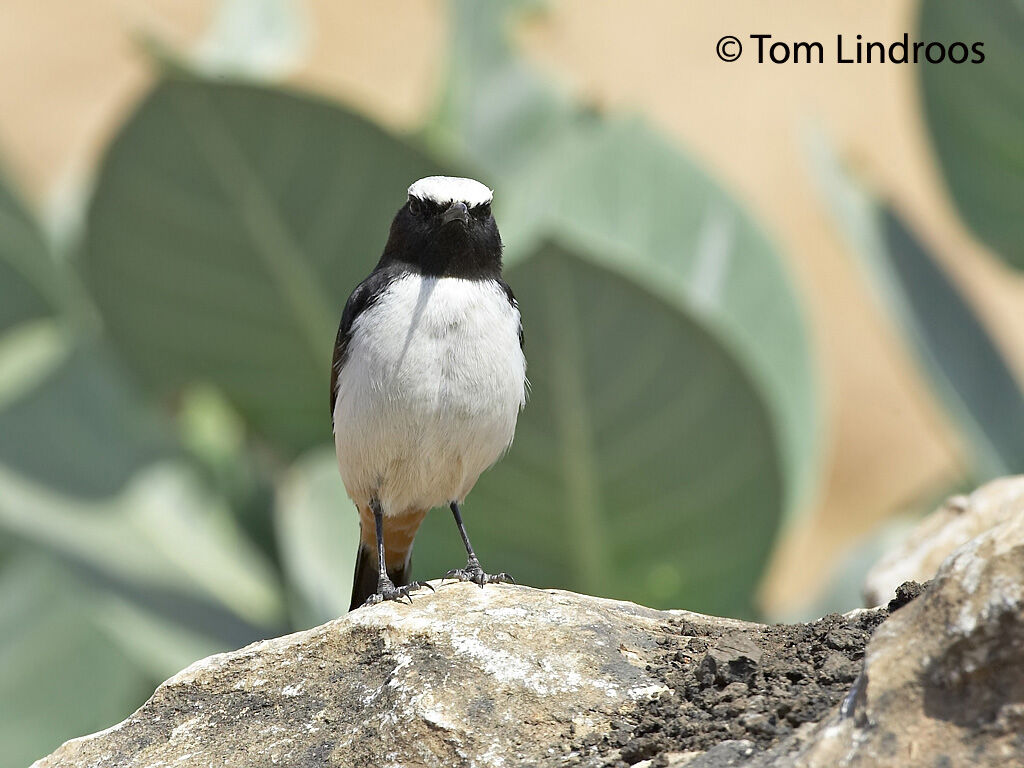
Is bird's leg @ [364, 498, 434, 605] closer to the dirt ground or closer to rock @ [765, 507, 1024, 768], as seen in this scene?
the dirt ground

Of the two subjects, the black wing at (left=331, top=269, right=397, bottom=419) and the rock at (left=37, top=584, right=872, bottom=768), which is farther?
the black wing at (left=331, top=269, right=397, bottom=419)

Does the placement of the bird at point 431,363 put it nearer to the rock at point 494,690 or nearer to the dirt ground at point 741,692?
the rock at point 494,690

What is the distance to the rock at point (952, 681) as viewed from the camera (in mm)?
2682

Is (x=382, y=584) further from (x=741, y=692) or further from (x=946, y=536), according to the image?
(x=946, y=536)

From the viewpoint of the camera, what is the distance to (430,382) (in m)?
5.01

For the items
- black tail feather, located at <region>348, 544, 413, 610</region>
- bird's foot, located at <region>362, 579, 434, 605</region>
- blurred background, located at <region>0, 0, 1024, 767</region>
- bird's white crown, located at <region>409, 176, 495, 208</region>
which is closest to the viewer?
bird's foot, located at <region>362, 579, 434, 605</region>

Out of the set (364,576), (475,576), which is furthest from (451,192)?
(364,576)

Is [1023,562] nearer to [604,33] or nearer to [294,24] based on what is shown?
[294,24]

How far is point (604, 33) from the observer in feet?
70.3

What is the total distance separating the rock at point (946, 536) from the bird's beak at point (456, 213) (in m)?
1.96

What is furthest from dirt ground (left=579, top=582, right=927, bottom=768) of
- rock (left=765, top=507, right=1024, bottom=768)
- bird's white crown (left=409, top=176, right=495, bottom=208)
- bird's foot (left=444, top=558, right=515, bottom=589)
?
Answer: bird's white crown (left=409, top=176, right=495, bottom=208)

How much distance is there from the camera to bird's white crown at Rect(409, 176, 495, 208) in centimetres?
513

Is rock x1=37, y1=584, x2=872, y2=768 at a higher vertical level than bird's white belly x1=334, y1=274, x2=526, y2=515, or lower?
lower

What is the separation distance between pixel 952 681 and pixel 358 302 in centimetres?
304
